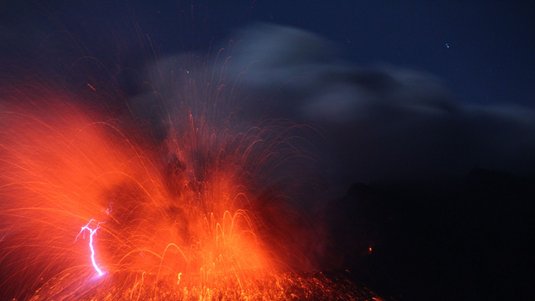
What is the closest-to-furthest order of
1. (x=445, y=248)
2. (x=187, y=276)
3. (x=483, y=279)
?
1. (x=187, y=276)
2. (x=483, y=279)
3. (x=445, y=248)

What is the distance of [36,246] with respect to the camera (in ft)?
127

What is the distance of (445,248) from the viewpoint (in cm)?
10050

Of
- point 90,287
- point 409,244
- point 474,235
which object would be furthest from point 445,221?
point 90,287

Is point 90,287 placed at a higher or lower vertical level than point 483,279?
higher

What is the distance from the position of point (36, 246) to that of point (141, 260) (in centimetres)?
1823

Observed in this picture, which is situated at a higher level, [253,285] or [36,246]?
[253,285]

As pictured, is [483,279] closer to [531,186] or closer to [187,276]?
[531,186]

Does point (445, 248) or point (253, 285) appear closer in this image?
point (253, 285)

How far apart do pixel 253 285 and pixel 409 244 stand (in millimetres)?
84233

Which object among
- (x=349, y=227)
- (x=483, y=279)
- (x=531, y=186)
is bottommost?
(x=483, y=279)

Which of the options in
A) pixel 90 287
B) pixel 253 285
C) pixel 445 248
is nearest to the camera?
pixel 90 287

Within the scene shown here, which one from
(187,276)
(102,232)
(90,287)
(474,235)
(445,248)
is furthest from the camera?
(474,235)

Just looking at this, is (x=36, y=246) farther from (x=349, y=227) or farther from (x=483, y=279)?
(x=483, y=279)

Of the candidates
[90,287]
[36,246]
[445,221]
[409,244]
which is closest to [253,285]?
[90,287]
